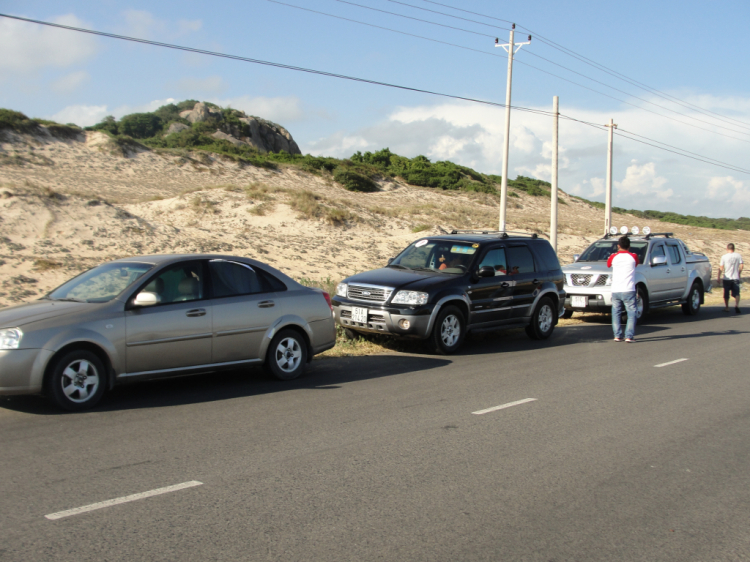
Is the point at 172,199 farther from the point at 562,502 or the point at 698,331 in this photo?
the point at 562,502

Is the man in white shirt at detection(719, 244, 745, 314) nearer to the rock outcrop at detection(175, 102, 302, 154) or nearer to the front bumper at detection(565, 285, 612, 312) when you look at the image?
the front bumper at detection(565, 285, 612, 312)

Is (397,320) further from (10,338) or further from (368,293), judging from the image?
(10,338)

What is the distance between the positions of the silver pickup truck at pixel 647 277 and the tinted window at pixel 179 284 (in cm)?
1043

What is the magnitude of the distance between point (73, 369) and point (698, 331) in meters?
13.2

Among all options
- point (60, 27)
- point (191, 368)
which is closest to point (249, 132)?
point (60, 27)

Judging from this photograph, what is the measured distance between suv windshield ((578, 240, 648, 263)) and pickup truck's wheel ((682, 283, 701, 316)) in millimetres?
2294

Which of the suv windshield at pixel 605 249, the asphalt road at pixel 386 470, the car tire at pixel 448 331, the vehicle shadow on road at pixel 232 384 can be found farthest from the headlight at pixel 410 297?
the suv windshield at pixel 605 249

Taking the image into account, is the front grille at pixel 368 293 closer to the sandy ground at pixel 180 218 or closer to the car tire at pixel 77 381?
the sandy ground at pixel 180 218

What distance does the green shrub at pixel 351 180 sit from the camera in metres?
59.0

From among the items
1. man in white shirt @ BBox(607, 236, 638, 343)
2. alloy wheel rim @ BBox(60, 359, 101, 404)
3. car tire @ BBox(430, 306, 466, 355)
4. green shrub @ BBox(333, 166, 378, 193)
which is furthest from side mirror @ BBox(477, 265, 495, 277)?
green shrub @ BBox(333, 166, 378, 193)

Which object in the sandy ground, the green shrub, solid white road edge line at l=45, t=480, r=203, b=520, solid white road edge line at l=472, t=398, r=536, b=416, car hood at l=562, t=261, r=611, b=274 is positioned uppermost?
the green shrub

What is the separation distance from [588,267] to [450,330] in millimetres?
6288

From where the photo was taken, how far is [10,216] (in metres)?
23.4

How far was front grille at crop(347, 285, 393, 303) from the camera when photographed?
11.4 meters
